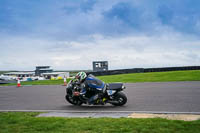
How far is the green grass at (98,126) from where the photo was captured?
553 centimetres

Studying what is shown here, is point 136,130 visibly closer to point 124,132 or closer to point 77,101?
point 124,132

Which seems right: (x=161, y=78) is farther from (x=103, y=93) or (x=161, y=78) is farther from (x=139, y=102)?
(x=103, y=93)

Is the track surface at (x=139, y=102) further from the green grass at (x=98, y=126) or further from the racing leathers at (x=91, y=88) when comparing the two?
the green grass at (x=98, y=126)

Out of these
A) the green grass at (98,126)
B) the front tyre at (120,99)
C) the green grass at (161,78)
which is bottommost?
the green grass at (98,126)

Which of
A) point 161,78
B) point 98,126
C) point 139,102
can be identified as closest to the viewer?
point 98,126

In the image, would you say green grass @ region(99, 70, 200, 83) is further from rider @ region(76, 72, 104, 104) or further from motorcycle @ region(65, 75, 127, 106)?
rider @ region(76, 72, 104, 104)

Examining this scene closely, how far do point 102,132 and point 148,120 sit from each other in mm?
1649

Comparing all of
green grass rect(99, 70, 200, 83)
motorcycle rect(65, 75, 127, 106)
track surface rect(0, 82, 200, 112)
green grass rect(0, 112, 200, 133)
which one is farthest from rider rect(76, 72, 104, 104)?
green grass rect(99, 70, 200, 83)

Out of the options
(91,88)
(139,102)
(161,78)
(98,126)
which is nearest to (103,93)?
(91,88)

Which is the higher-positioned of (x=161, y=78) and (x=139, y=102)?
(x=161, y=78)

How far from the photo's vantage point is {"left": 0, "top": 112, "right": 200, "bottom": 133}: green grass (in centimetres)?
553

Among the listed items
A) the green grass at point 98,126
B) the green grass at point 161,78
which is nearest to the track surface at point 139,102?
the green grass at point 98,126

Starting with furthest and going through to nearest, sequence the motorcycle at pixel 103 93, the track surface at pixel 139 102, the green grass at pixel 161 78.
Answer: the green grass at pixel 161 78
the motorcycle at pixel 103 93
the track surface at pixel 139 102

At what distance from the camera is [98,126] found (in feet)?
19.6
